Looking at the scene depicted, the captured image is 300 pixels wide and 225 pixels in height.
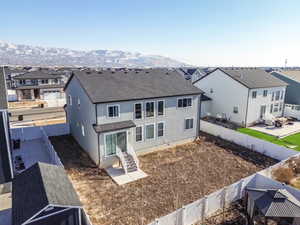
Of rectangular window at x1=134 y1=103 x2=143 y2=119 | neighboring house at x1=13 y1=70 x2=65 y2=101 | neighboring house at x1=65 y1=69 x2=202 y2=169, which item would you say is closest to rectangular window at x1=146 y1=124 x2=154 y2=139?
neighboring house at x1=65 y1=69 x2=202 y2=169

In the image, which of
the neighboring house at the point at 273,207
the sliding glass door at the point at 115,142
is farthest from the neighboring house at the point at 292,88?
the sliding glass door at the point at 115,142

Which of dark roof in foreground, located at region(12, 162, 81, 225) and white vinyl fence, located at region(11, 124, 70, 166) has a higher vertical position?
dark roof in foreground, located at region(12, 162, 81, 225)

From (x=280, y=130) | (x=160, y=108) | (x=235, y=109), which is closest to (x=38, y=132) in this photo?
(x=160, y=108)

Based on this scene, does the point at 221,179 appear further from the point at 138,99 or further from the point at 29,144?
the point at 29,144

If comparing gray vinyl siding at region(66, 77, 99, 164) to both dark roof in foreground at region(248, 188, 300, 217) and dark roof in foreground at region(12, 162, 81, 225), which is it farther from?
dark roof in foreground at region(248, 188, 300, 217)

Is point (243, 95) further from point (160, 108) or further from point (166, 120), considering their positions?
point (160, 108)
